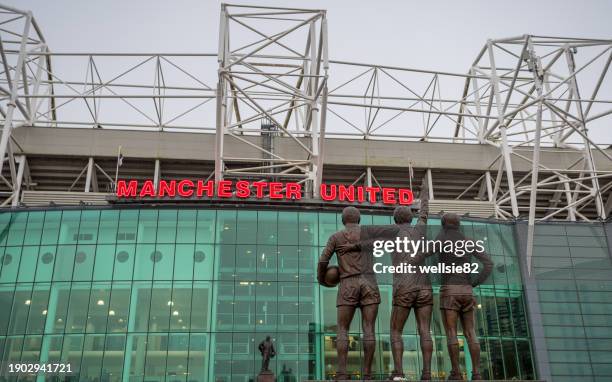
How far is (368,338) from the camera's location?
11.8 metres

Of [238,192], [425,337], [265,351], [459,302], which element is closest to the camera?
[425,337]

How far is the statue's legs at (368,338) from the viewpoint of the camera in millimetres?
11820

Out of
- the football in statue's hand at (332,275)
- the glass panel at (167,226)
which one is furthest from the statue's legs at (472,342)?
the glass panel at (167,226)

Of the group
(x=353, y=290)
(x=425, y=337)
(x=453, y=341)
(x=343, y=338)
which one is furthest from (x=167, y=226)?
(x=453, y=341)

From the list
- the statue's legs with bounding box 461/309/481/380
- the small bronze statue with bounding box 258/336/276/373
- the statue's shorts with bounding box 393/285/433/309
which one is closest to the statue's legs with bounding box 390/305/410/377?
the statue's shorts with bounding box 393/285/433/309

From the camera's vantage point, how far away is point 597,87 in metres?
37.8

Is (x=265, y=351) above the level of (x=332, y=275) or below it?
below

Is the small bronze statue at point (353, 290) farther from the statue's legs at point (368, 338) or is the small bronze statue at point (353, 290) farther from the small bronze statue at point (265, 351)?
the small bronze statue at point (265, 351)

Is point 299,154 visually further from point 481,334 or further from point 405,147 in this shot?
point 481,334

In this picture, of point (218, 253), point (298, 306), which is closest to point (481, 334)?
point (298, 306)

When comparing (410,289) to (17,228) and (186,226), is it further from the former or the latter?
(17,228)

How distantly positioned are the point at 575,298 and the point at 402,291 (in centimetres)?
2491

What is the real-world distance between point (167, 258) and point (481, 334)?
17.8 meters

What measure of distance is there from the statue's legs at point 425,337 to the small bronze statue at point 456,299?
17.3 inches
